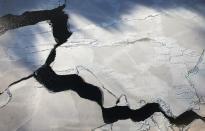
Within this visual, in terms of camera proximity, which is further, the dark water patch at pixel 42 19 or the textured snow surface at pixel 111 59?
the dark water patch at pixel 42 19

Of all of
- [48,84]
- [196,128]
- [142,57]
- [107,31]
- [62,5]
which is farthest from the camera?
[62,5]

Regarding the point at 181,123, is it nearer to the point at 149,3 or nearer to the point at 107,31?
the point at 107,31

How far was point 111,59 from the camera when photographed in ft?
6.27

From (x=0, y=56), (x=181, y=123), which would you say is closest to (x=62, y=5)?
(x=0, y=56)

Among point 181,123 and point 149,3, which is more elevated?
point 149,3

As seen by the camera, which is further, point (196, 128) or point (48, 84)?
point (48, 84)

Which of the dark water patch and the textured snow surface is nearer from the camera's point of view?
the textured snow surface

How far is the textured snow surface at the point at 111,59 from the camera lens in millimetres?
1613

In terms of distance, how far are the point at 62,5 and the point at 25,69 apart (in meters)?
0.65

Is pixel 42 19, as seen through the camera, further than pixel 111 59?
Yes

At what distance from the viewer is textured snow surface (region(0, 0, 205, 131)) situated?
1.61m

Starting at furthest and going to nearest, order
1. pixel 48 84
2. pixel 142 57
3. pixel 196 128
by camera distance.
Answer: pixel 142 57 < pixel 48 84 < pixel 196 128

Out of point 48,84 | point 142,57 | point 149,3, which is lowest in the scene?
point 48,84

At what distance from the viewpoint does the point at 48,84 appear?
1.77 m
